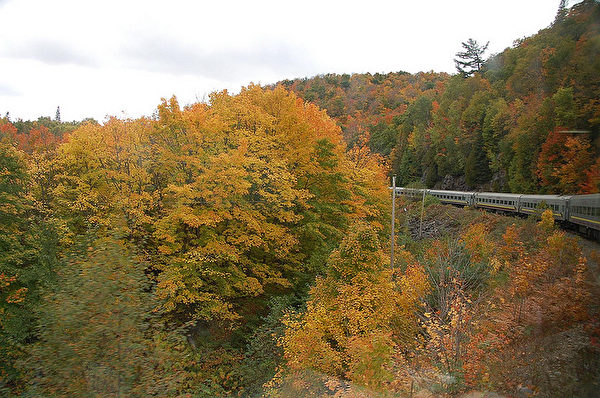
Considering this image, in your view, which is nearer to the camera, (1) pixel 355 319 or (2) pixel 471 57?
(1) pixel 355 319

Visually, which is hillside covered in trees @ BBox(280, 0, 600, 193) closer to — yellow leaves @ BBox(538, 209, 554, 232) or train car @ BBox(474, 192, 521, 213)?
train car @ BBox(474, 192, 521, 213)

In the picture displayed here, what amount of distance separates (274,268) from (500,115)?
17.1 metres

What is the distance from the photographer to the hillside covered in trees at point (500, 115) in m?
2.76

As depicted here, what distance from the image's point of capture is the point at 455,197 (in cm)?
3284

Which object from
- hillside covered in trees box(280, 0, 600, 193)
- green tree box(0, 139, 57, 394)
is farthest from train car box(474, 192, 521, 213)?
green tree box(0, 139, 57, 394)

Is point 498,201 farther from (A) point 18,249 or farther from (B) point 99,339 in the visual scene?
(A) point 18,249

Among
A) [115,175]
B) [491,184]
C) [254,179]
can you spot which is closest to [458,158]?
[491,184]

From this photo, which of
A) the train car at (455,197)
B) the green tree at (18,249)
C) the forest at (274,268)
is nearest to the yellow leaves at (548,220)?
the forest at (274,268)

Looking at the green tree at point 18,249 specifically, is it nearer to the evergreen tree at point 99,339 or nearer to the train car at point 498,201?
the evergreen tree at point 99,339

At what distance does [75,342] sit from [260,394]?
4.98 meters

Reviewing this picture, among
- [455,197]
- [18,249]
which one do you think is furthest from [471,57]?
[18,249]

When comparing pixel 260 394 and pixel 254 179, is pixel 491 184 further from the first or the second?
pixel 260 394

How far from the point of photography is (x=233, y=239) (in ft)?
36.3

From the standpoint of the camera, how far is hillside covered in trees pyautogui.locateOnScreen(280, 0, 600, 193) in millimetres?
2756
